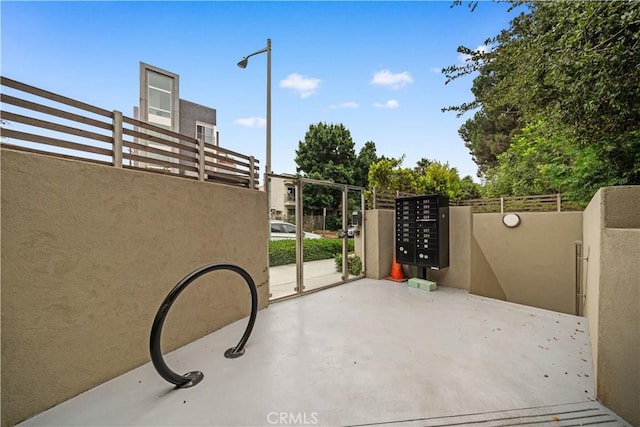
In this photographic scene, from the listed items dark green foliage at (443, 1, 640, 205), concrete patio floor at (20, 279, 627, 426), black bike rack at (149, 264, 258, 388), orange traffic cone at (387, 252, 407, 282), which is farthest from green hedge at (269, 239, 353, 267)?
dark green foliage at (443, 1, 640, 205)

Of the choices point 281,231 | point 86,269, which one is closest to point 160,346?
point 86,269

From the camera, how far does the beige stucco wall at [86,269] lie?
5.49 ft

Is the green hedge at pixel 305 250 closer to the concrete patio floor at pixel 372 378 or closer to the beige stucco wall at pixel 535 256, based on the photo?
the concrete patio floor at pixel 372 378

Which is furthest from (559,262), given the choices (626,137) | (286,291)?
(286,291)

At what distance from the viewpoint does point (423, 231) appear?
4977mm

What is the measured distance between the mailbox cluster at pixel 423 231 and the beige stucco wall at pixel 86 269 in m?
3.87

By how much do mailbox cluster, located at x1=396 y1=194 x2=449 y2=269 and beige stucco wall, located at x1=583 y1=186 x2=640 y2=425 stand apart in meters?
2.79

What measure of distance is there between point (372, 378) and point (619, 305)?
188 cm

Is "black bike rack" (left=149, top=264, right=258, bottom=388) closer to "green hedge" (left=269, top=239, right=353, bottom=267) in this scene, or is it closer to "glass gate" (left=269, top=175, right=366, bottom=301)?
"glass gate" (left=269, top=175, right=366, bottom=301)

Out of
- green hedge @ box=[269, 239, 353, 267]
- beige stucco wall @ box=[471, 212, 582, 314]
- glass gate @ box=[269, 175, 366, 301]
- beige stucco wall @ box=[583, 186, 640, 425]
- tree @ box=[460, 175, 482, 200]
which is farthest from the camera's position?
tree @ box=[460, 175, 482, 200]

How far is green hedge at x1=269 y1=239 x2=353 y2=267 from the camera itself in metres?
7.39

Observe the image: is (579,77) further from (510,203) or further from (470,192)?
(470,192)

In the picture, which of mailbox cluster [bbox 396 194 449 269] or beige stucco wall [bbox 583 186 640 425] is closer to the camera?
beige stucco wall [bbox 583 186 640 425]

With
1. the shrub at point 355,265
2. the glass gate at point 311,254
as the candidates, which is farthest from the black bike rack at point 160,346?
the shrub at point 355,265
